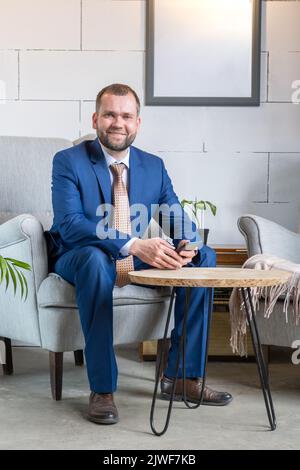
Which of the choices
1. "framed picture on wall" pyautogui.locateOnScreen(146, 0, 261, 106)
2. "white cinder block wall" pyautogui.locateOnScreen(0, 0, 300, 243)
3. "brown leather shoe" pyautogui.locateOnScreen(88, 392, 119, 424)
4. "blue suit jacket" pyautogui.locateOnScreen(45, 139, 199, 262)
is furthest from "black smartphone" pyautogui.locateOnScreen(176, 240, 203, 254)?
"framed picture on wall" pyautogui.locateOnScreen(146, 0, 261, 106)

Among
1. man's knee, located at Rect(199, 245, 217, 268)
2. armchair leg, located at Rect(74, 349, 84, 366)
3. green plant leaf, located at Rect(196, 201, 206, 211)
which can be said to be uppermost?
green plant leaf, located at Rect(196, 201, 206, 211)

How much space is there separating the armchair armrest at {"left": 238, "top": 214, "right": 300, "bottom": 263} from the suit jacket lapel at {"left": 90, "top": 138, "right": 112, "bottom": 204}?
0.55m

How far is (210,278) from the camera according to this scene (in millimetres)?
2184

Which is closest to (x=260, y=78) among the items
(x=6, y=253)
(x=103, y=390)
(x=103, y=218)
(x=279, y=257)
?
(x=279, y=257)

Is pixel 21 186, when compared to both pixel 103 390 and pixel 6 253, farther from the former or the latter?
pixel 103 390

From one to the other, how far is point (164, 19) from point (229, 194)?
0.90m

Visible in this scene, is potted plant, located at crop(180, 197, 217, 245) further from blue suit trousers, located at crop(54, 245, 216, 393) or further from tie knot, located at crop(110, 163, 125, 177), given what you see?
blue suit trousers, located at crop(54, 245, 216, 393)

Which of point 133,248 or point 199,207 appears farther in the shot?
point 199,207

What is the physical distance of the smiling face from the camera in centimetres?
273

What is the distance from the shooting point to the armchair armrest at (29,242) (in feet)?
8.73

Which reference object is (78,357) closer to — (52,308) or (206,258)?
(52,308)

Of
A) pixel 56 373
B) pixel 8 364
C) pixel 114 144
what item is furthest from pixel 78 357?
pixel 114 144

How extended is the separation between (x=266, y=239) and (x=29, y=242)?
0.90 metres

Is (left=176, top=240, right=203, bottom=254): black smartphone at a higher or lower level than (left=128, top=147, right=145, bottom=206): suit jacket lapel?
lower
